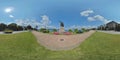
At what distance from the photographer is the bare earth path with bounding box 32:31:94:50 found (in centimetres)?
1561

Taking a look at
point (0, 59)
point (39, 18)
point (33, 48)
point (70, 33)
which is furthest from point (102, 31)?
point (0, 59)

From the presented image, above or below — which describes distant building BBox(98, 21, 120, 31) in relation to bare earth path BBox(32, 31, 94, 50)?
above

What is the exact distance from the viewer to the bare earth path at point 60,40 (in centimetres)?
1561

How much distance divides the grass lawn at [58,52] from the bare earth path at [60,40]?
0.56 m

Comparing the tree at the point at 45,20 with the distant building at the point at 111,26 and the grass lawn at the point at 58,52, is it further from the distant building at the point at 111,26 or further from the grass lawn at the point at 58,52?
the distant building at the point at 111,26

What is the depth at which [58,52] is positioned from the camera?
14461 mm

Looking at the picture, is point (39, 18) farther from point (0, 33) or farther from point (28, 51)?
point (0, 33)

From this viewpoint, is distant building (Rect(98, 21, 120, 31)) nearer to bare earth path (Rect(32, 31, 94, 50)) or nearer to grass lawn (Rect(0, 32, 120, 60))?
bare earth path (Rect(32, 31, 94, 50))

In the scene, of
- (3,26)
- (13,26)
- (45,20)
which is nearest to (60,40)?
(45,20)

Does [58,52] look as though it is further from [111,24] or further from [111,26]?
[111,26]

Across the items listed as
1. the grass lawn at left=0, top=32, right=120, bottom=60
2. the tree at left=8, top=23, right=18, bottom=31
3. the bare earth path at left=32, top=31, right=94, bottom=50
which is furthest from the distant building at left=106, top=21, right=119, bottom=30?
the tree at left=8, top=23, right=18, bottom=31

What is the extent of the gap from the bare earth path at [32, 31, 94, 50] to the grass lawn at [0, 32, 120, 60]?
557 mm

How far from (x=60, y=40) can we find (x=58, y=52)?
258cm

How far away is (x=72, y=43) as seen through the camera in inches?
637
